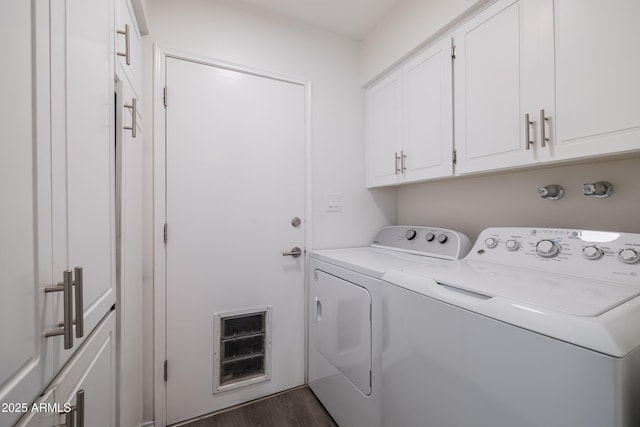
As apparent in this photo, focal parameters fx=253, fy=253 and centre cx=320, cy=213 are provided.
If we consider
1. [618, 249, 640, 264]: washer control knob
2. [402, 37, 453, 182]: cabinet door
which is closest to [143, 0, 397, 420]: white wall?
[402, 37, 453, 182]: cabinet door

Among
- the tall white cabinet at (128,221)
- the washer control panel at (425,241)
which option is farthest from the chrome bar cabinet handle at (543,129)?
the tall white cabinet at (128,221)

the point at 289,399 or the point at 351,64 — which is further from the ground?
the point at 351,64

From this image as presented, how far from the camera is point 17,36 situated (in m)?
0.44

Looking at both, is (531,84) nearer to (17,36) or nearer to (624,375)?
(624,375)

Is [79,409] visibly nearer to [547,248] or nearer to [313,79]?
[547,248]

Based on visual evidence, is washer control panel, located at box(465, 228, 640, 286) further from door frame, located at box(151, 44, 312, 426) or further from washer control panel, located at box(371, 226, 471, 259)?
door frame, located at box(151, 44, 312, 426)

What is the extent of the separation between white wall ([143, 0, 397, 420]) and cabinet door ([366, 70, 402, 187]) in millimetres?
108

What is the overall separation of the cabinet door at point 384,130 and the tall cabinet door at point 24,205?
1708 millimetres

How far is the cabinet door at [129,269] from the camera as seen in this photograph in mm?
1040

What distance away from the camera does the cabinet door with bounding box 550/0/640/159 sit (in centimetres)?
84

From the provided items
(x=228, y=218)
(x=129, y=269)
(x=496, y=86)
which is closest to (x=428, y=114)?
(x=496, y=86)

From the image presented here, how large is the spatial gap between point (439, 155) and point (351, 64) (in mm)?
1174

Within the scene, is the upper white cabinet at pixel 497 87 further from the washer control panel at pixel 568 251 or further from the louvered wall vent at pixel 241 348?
the louvered wall vent at pixel 241 348

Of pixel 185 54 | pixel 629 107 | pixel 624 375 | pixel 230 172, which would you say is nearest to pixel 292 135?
pixel 230 172
